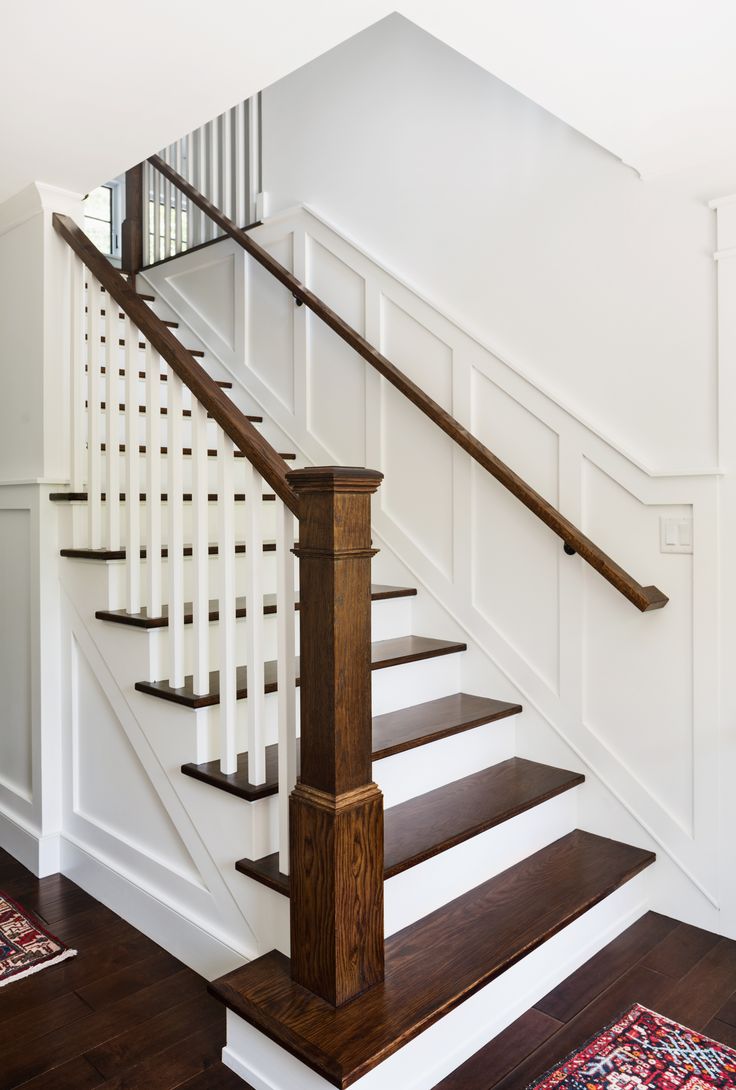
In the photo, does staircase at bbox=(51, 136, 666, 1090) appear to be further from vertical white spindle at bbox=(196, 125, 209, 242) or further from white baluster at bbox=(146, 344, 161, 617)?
vertical white spindle at bbox=(196, 125, 209, 242)

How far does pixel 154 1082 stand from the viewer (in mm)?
1549

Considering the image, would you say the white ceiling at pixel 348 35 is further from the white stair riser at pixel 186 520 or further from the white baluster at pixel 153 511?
the white stair riser at pixel 186 520

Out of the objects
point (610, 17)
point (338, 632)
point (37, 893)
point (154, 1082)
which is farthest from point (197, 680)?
point (610, 17)

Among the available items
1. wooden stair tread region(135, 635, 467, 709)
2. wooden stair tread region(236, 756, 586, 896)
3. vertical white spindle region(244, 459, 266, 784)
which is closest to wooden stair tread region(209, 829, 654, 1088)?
wooden stair tread region(236, 756, 586, 896)

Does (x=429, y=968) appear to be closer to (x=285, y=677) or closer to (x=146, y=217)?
(x=285, y=677)

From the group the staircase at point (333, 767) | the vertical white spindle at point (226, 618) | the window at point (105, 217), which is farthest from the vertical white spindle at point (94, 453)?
the window at point (105, 217)

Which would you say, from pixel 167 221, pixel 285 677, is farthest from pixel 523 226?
pixel 167 221

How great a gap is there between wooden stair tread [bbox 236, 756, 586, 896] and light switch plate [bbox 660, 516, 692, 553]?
75 centimetres

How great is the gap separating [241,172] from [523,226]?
64.8 inches

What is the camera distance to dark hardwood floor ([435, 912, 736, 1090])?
1.61 metres

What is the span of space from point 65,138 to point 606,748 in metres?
2.37

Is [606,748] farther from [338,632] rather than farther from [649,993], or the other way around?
[338,632]

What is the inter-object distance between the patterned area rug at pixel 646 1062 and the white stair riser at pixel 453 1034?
0.53 feet

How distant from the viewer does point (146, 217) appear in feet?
13.6
